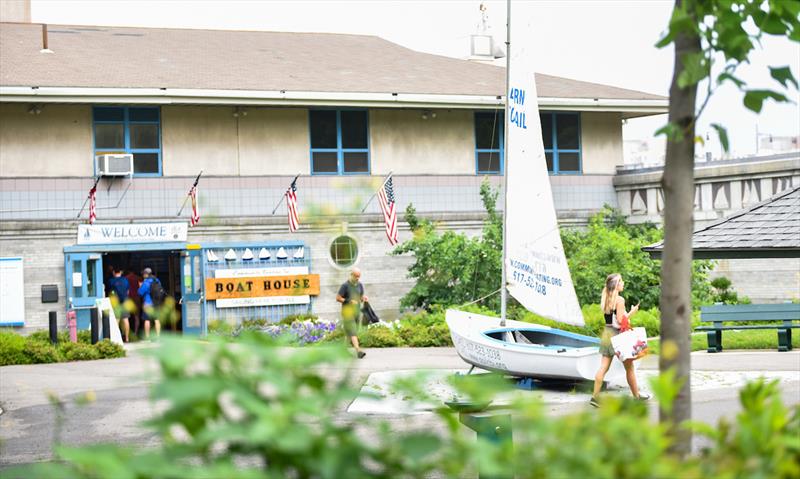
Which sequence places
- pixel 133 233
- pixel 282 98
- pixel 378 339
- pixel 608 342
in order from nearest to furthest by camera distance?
pixel 608 342 → pixel 378 339 → pixel 133 233 → pixel 282 98

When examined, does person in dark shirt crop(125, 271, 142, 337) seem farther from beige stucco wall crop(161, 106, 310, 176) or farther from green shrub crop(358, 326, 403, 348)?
green shrub crop(358, 326, 403, 348)

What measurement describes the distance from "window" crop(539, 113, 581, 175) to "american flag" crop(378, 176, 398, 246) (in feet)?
20.7

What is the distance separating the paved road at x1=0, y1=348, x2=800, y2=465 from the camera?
13492 mm

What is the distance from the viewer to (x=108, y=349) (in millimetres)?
24031

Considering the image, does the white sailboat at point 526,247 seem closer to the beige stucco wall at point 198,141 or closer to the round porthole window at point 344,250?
the round porthole window at point 344,250

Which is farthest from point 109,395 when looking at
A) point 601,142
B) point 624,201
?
point 601,142

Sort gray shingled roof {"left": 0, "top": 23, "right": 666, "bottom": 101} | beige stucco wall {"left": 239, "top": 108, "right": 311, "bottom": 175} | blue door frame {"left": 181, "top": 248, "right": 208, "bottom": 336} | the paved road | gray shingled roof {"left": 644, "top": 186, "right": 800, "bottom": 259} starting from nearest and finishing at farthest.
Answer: the paved road, gray shingled roof {"left": 644, "top": 186, "right": 800, "bottom": 259}, blue door frame {"left": 181, "top": 248, "right": 208, "bottom": 336}, gray shingled roof {"left": 0, "top": 23, "right": 666, "bottom": 101}, beige stucco wall {"left": 239, "top": 108, "right": 311, "bottom": 175}

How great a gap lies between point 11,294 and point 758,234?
1789 centimetres

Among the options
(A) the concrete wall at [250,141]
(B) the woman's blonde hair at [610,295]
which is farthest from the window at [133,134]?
(B) the woman's blonde hair at [610,295]

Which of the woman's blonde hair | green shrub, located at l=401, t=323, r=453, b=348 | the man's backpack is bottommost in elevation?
green shrub, located at l=401, t=323, r=453, b=348

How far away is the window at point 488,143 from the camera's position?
33.0 metres

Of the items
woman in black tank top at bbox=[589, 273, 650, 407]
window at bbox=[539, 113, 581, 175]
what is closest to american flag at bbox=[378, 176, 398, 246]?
window at bbox=[539, 113, 581, 175]

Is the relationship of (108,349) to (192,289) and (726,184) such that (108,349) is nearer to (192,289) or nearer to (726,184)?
(192,289)

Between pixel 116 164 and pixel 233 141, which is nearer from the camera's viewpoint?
pixel 116 164
